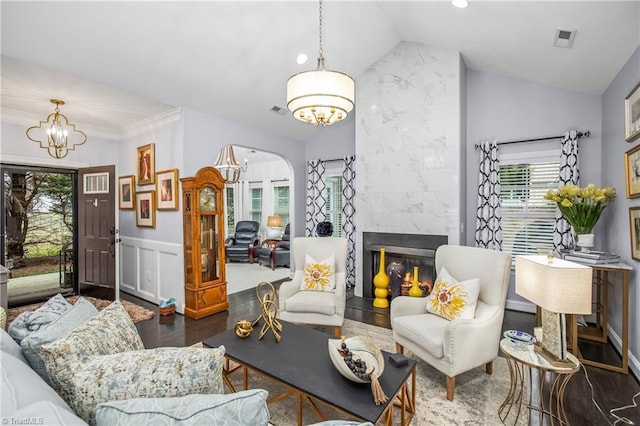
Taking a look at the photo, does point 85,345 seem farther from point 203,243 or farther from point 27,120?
point 27,120

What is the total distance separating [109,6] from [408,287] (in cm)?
447

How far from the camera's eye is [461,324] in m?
2.27

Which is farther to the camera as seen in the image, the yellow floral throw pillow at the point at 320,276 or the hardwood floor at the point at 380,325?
the yellow floral throw pillow at the point at 320,276

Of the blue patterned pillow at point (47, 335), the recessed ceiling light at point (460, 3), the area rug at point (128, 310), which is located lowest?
the area rug at point (128, 310)

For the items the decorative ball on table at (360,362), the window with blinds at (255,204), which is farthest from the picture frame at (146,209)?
the window with blinds at (255,204)

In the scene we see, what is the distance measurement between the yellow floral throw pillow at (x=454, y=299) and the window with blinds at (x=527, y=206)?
207cm

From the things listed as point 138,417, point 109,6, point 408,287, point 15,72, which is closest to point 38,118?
point 15,72

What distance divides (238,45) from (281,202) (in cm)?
534

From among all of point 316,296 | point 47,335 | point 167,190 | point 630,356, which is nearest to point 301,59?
point 167,190

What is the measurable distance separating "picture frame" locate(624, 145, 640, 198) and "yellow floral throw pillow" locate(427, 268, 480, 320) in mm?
1566

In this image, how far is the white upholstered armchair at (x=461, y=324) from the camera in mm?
2258

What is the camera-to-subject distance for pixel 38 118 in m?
4.31

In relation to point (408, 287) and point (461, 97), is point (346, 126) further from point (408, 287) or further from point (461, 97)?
point (408, 287)

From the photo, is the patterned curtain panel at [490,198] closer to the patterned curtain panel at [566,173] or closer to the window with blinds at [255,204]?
the patterned curtain panel at [566,173]
